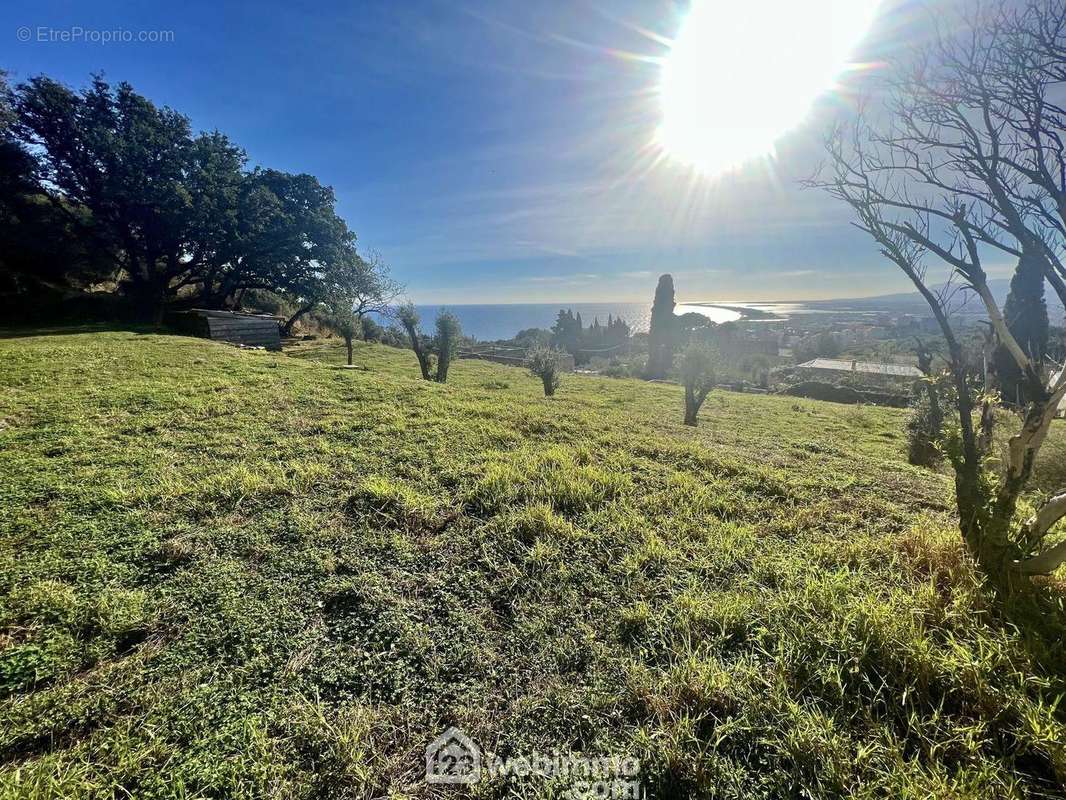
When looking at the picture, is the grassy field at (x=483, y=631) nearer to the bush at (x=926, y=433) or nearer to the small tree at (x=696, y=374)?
the bush at (x=926, y=433)

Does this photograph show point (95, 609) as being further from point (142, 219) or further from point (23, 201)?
point (23, 201)

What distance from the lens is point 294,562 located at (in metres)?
2.84

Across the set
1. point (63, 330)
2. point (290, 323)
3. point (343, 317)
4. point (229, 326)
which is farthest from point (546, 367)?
point (290, 323)

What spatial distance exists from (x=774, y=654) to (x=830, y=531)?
81.0 inches

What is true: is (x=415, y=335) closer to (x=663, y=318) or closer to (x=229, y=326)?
(x=229, y=326)

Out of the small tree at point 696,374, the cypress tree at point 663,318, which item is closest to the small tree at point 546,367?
the small tree at point 696,374

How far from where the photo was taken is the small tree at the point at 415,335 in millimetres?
16953

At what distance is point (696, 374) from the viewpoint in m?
12.0

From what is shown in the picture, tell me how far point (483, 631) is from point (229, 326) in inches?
820

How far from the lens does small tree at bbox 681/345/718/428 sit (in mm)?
11648

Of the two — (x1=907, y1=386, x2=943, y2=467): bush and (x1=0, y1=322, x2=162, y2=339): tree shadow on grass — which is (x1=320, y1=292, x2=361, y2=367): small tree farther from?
(x1=907, y1=386, x2=943, y2=467): bush

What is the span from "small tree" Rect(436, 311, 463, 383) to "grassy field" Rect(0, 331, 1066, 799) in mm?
12061

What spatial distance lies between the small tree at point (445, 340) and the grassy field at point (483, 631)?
12.1 m

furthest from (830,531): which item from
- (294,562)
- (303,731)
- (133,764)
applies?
(133,764)
